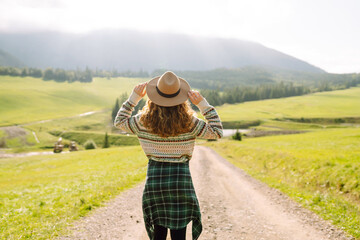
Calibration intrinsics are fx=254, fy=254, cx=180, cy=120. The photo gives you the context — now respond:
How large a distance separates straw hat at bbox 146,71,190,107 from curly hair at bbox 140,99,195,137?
0.11 metres

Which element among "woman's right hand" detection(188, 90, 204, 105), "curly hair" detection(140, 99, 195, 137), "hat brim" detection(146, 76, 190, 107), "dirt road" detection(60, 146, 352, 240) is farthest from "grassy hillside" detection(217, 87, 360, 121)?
"curly hair" detection(140, 99, 195, 137)

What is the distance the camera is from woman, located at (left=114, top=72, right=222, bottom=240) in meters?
4.19

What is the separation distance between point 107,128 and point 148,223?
15049 cm

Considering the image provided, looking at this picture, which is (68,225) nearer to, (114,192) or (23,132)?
(114,192)

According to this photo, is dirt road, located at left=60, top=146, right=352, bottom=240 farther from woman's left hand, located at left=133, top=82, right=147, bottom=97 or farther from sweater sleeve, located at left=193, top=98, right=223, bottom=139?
woman's left hand, located at left=133, top=82, right=147, bottom=97

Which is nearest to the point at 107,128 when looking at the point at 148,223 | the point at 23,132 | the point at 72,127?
the point at 72,127

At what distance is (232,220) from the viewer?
383 inches

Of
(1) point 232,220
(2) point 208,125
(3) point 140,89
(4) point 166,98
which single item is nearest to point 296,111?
(1) point 232,220

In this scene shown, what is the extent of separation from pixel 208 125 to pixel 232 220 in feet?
21.8

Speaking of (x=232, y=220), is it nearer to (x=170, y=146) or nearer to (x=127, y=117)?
(x=170, y=146)

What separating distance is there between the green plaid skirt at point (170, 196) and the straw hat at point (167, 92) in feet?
3.60

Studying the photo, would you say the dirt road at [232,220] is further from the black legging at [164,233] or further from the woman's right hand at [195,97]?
the woman's right hand at [195,97]

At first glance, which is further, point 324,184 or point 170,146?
point 324,184

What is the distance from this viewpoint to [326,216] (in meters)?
10.1
